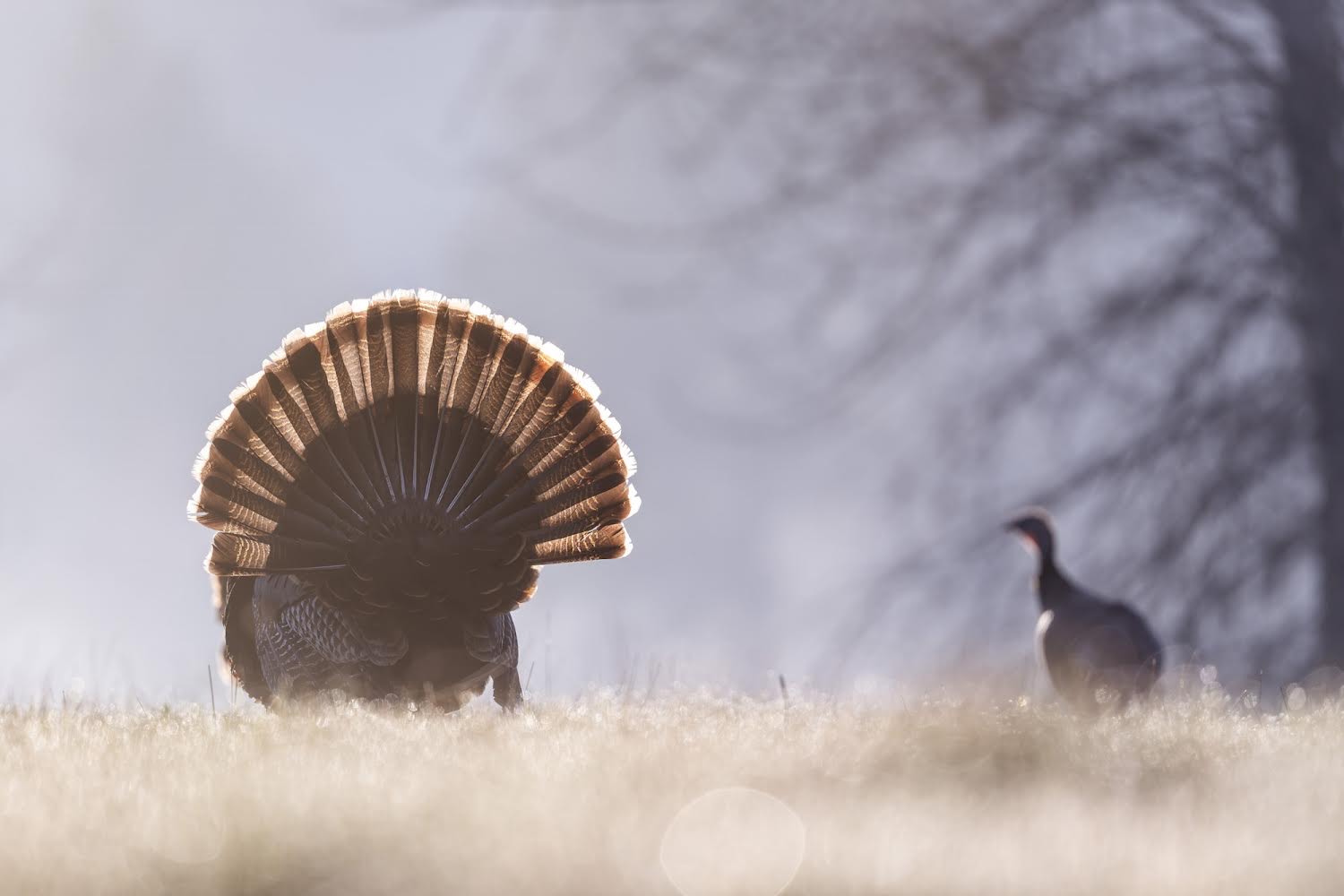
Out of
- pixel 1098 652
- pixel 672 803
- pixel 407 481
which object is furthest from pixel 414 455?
pixel 1098 652

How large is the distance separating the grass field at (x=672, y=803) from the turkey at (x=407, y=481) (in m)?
0.52

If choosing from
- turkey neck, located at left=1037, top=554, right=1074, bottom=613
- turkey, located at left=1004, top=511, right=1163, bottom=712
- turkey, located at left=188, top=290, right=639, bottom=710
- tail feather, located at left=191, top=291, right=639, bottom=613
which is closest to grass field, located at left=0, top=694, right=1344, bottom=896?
turkey, located at left=188, top=290, right=639, bottom=710

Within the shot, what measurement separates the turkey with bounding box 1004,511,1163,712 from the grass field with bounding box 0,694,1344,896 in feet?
3.30

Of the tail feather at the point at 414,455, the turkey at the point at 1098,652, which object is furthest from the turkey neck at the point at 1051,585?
the tail feather at the point at 414,455

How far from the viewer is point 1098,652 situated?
6.47 meters

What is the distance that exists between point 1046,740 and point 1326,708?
2188 millimetres

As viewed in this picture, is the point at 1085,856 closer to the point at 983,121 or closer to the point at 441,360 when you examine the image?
the point at 441,360

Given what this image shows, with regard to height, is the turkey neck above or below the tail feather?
below

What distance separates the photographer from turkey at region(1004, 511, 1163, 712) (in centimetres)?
643

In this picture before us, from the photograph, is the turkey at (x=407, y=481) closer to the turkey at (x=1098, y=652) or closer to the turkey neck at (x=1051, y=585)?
the turkey at (x=1098, y=652)

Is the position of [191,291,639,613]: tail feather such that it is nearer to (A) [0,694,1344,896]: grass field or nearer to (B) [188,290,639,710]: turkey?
(B) [188,290,639,710]: turkey

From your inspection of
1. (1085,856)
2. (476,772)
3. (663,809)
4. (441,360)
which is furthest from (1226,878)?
(441,360)

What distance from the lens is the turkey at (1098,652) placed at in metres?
6.43

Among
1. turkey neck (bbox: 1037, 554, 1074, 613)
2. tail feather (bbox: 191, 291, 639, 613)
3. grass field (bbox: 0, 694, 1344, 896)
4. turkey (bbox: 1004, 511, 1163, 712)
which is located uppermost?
tail feather (bbox: 191, 291, 639, 613)
